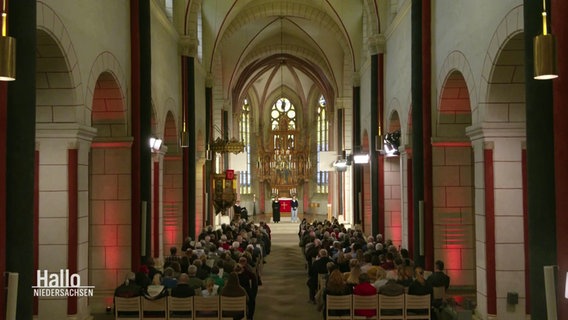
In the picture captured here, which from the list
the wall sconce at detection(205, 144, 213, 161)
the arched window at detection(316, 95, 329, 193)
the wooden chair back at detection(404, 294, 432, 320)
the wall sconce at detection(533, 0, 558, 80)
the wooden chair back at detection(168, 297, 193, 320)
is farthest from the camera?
the arched window at detection(316, 95, 329, 193)

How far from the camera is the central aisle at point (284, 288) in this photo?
12266mm

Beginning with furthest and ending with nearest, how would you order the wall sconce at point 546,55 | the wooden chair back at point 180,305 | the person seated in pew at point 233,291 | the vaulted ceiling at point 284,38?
the vaulted ceiling at point 284,38
the person seated in pew at point 233,291
the wooden chair back at point 180,305
the wall sconce at point 546,55

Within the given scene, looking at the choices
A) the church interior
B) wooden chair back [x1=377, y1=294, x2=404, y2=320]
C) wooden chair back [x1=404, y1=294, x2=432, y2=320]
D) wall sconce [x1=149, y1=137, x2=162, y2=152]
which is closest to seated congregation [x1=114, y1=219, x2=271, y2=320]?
the church interior

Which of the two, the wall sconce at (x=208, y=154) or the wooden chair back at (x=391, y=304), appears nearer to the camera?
the wooden chair back at (x=391, y=304)

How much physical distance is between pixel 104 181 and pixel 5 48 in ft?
25.4

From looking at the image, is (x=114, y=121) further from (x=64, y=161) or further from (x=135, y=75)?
(x=64, y=161)

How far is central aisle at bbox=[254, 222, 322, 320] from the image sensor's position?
1227cm

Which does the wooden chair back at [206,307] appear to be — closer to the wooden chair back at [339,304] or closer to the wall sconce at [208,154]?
the wooden chair back at [339,304]

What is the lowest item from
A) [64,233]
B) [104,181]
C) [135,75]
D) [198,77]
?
[64,233]

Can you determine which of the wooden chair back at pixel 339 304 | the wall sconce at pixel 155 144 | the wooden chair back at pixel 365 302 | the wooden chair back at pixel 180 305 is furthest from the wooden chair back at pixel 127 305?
the wall sconce at pixel 155 144

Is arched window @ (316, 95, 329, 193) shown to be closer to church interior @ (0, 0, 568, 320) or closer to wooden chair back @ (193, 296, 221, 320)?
church interior @ (0, 0, 568, 320)

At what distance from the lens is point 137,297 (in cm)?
926

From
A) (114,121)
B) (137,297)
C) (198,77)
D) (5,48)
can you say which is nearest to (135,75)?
(114,121)

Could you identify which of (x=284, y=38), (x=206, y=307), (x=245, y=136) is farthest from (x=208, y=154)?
(x=245, y=136)
